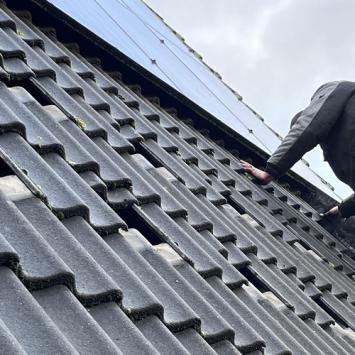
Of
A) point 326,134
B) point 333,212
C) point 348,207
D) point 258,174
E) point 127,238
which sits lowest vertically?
point 127,238

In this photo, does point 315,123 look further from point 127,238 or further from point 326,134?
point 127,238

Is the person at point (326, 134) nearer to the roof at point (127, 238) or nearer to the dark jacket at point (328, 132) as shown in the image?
the dark jacket at point (328, 132)

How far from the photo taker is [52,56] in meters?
3.38

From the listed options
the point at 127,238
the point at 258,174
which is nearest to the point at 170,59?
the point at 258,174

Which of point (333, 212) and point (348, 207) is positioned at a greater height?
point (348, 207)

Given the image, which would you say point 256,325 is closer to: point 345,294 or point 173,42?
point 345,294

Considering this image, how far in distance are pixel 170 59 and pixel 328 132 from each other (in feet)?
5.03

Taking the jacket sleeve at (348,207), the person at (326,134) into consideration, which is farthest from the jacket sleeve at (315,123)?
the jacket sleeve at (348,207)

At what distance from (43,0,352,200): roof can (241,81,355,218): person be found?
0.49m

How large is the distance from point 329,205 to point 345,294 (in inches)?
76.8

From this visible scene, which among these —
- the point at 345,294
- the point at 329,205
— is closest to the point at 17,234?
the point at 345,294

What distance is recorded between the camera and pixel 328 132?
4.50 m

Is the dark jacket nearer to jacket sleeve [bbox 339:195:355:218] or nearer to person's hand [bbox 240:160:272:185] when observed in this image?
person's hand [bbox 240:160:272:185]

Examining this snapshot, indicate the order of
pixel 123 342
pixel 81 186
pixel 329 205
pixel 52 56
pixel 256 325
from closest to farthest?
1. pixel 123 342
2. pixel 81 186
3. pixel 256 325
4. pixel 52 56
5. pixel 329 205
